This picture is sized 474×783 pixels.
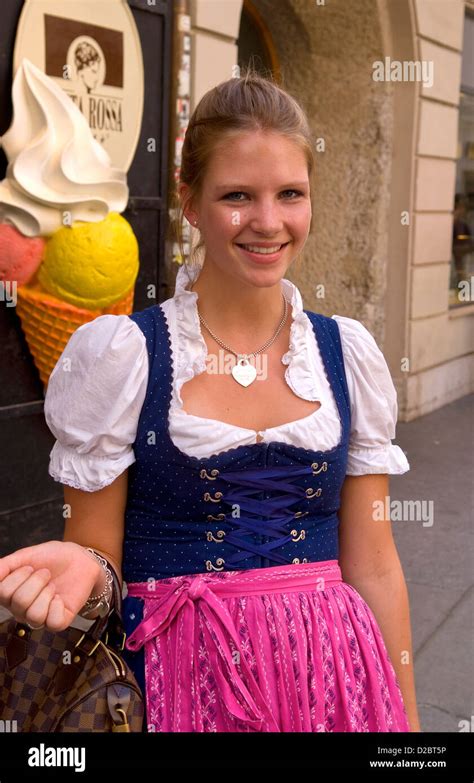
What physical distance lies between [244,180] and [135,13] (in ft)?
12.5

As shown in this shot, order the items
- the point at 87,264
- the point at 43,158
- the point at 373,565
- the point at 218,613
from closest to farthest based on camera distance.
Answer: the point at 218,613 < the point at 373,565 < the point at 43,158 < the point at 87,264

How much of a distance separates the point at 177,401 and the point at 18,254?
2919 mm

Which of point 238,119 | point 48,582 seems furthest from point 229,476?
point 238,119

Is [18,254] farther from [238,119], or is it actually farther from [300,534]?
[300,534]

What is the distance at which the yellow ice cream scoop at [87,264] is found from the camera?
14.5ft

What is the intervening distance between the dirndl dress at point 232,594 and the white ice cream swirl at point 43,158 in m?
2.79

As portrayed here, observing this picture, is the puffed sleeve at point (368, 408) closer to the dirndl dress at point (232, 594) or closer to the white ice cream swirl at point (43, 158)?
the dirndl dress at point (232, 594)

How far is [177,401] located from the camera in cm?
170

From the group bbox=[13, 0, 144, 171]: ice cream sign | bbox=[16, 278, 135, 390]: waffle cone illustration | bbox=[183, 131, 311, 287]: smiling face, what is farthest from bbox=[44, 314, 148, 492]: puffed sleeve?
bbox=[13, 0, 144, 171]: ice cream sign

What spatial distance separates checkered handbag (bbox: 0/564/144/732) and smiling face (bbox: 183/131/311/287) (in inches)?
27.2

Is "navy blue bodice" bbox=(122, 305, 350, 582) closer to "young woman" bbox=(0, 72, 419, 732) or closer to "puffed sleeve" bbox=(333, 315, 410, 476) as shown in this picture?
"young woman" bbox=(0, 72, 419, 732)

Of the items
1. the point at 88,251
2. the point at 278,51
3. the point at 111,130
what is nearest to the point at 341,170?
the point at 278,51

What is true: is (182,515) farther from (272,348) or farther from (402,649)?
(402,649)

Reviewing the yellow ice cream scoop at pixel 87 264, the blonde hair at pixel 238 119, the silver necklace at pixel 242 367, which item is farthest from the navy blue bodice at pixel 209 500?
the yellow ice cream scoop at pixel 87 264
